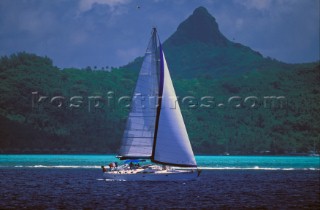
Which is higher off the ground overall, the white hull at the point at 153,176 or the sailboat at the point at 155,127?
the sailboat at the point at 155,127

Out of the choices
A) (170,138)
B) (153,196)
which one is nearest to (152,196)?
(153,196)

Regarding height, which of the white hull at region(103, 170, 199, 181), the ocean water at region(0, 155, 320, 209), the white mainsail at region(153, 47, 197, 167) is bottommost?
the ocean water at region(0, 155, 320, 209)

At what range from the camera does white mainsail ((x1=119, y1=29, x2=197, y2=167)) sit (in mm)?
75562

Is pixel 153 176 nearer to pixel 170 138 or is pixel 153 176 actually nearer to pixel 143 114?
pixel 170 138

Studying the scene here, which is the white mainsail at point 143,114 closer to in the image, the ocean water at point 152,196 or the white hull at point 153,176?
the white hull at point 153,176

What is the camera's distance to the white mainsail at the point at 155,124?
2975 inches

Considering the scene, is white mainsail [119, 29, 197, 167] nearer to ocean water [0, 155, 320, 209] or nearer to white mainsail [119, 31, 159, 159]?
white mainsail [119, 31, 159, 159]

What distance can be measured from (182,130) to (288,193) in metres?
13.8

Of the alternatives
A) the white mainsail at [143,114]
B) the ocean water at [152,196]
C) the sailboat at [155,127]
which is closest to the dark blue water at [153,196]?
the ocean water at [152,196]

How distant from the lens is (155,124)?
76.2m

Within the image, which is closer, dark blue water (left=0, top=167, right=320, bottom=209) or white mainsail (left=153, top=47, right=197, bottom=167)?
A: dark blue water (left=0, top=167, right=320, bottom=209)

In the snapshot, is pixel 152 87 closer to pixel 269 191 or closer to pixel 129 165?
pixel 129 165

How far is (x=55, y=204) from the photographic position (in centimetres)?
5681

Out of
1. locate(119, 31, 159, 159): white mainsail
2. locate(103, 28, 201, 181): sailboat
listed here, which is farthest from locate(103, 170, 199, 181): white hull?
locate(119, 31, 159, 159): white mainsail
